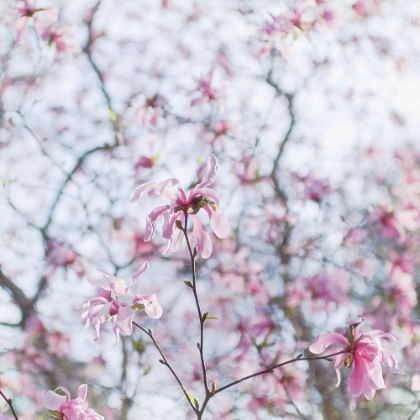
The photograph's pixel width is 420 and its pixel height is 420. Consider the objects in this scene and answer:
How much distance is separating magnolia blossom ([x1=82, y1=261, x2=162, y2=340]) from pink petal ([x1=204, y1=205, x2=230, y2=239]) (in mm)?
201

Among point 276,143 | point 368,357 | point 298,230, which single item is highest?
point 368,357

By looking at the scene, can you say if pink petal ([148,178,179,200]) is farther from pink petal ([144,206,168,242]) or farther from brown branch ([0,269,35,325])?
brown branch ([0,269,35,325])

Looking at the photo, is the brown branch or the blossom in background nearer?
the blossom in background

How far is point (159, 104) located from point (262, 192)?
48.2 inches

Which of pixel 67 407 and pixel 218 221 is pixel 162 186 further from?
pixel 67 407

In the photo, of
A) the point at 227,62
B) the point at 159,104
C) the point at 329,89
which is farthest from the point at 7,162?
the point at 329,89

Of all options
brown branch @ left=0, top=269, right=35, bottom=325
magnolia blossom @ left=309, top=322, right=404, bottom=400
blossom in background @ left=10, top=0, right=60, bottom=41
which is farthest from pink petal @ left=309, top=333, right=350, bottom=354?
brown branch @ left=0, top=269, right=35, bottom=325

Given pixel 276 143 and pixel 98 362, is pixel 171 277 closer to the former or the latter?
pixel 98 362

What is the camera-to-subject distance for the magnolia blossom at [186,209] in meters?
1.46

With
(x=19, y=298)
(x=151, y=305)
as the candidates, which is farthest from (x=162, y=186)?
(x=19, y=298)

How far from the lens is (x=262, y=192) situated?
4707 mm

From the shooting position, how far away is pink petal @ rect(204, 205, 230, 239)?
58.8 inches

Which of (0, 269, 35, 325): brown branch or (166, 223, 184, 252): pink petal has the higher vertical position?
(166, 223, 184, 252): pink petal

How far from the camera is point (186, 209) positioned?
1.49m
